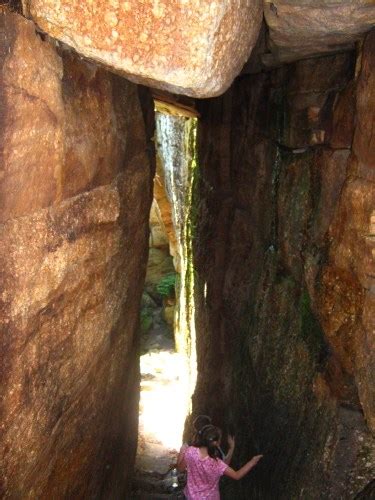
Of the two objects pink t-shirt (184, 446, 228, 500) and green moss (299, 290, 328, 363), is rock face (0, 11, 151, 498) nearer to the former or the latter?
pink t-shirt (184, 446, 228, 500)

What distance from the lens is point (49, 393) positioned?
11.9ft

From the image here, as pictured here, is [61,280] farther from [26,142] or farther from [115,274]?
[115,274]

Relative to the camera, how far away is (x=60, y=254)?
347 cm

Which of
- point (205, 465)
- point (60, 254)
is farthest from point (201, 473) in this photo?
point (60, 254)

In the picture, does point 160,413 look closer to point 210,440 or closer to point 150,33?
point 210,440

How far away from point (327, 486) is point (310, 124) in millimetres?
3504

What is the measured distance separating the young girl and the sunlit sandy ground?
4278mm

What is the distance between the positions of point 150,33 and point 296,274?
3689 millimetres

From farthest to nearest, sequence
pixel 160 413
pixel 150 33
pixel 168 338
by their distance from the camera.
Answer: pixel 168 338
pixel 160 413
pixel 150 33

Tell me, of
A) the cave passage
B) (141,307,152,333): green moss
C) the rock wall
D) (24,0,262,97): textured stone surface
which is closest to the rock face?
(24,0,262,97): textured stone surface

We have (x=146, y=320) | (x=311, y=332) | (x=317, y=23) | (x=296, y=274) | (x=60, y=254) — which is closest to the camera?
(x=60, y=254)

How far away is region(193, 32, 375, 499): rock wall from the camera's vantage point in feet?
14.8

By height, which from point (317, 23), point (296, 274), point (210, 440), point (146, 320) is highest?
point (317, 23)

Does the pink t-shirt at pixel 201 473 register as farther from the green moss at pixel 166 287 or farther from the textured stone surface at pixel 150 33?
the green moss at pixel 166 287
